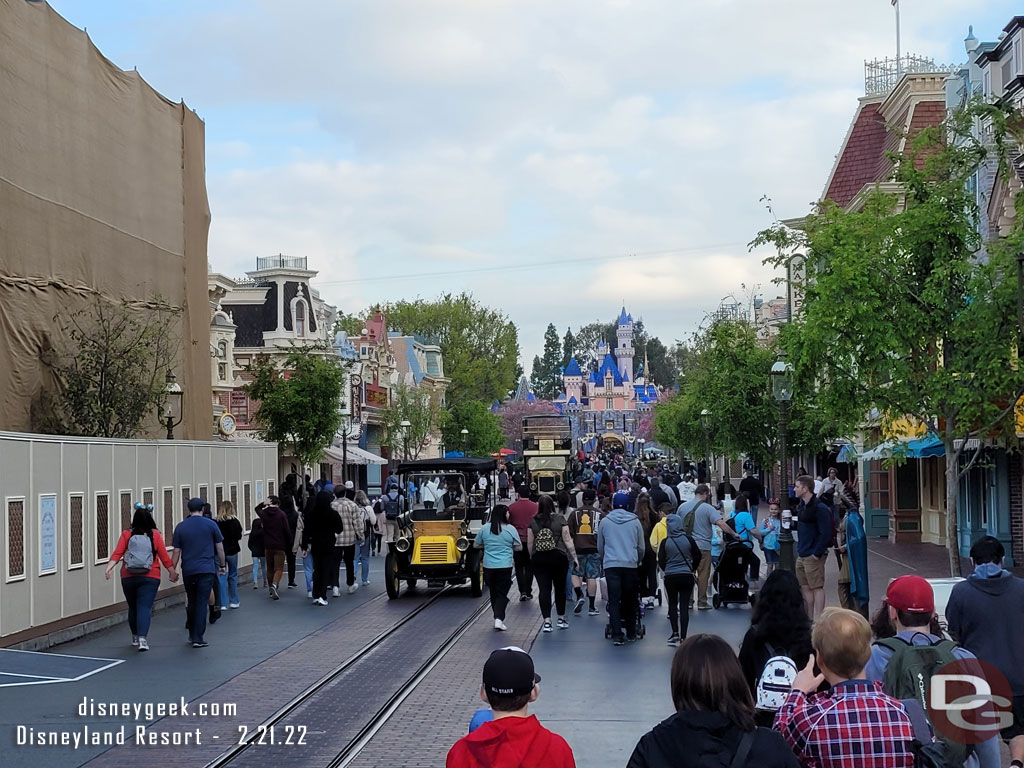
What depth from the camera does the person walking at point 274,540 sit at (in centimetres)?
2247

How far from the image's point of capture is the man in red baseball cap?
611cm

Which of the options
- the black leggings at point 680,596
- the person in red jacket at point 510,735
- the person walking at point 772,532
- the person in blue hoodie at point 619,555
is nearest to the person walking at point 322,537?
the person in blue hoodie at point 619,555

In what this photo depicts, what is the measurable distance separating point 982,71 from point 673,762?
1077 inches

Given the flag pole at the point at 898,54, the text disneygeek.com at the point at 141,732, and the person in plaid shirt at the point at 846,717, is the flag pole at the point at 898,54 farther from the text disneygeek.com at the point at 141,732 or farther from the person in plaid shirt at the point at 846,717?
the person in plaid shirt at the point at 846,717

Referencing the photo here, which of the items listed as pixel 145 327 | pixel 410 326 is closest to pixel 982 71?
pixel 145 327

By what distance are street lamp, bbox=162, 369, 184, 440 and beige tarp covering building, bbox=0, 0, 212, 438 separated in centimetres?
30

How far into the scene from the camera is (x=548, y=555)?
59.1ft

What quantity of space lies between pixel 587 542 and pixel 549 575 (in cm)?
152

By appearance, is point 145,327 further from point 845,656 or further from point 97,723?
point 845,656

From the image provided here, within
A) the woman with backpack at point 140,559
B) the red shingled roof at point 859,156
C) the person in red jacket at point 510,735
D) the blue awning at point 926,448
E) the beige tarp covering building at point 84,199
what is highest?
the red shingled roof at point 859,156

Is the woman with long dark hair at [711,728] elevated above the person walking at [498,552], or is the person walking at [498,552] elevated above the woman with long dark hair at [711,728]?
the woman with long dark hair at [711,728]

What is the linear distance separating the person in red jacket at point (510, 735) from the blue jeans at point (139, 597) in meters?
11.5

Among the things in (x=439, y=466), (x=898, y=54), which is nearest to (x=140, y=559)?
(x=439, y=466)

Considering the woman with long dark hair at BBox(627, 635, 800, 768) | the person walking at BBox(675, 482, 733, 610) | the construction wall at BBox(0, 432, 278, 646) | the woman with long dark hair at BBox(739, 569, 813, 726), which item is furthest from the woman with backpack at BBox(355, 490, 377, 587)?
the woman with long dark hair at BBox(627, 635, 800, 768)
